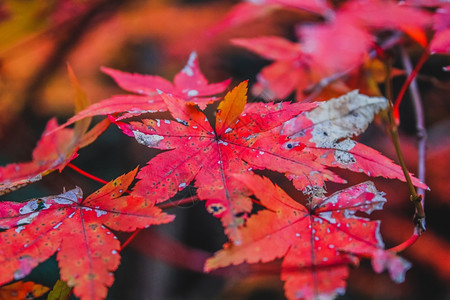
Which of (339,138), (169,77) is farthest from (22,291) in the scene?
(169,77)

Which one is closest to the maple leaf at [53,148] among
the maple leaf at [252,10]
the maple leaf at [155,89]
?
the maple leaf at [155,89]

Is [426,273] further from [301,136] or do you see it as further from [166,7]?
[166,7]

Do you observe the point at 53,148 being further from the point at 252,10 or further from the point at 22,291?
the point at 252,10

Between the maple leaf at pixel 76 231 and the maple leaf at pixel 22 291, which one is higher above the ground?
the maple leaf at pixel 76 231

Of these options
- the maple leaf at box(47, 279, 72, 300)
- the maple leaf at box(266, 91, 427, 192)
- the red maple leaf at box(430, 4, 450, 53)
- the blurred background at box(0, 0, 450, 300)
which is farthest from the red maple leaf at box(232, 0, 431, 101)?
the blurred background at box(0, 0, 450, 300)

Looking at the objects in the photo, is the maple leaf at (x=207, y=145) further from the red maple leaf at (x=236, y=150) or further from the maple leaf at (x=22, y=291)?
the maple leaf at (x=22, y=291)
